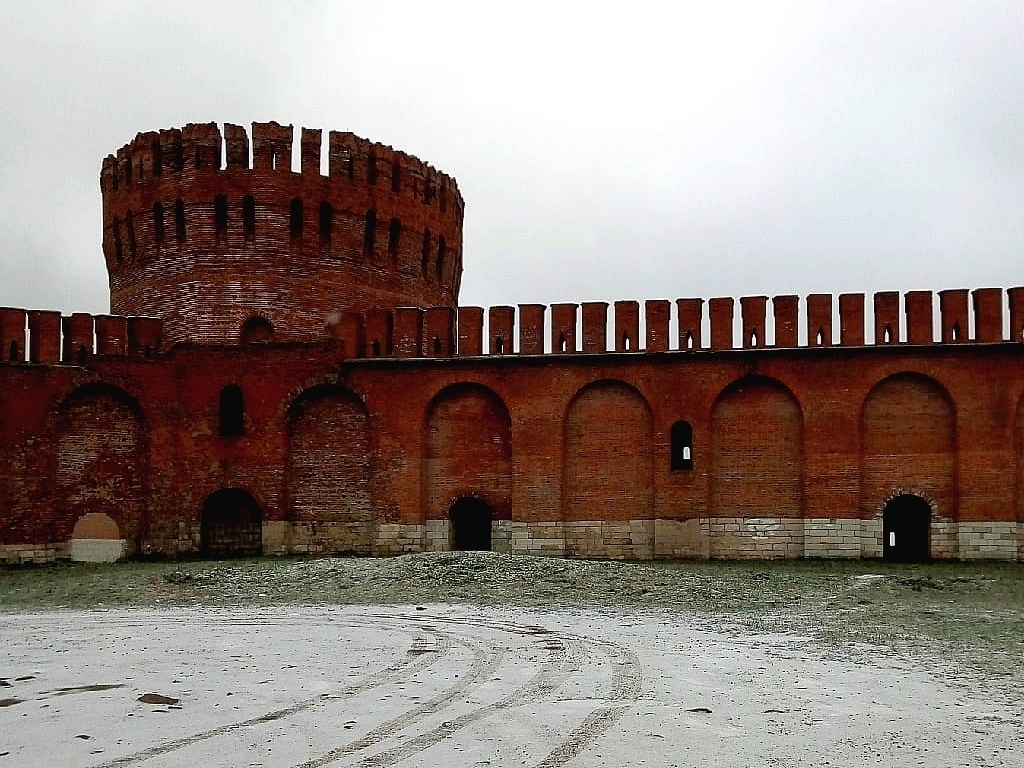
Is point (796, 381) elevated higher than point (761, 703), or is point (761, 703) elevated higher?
point (796, 381)

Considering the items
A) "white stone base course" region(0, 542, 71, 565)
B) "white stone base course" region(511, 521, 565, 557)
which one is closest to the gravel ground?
"white stone base course" region(0, 542, 71, 565)

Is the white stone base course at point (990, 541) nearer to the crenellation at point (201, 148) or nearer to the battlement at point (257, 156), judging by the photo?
the battlement at point (257, 156)

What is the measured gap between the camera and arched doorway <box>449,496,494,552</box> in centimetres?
1975

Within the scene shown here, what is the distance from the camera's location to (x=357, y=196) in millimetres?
22297

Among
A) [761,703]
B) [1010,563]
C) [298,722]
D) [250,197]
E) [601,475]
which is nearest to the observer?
[298,722]

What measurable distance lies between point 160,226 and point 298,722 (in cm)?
1736

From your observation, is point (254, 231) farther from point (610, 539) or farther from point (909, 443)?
point (909, 443)

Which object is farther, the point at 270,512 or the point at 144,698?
the point at 270,512

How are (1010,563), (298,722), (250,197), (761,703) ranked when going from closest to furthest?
(298,722) → (761,703) → (1010,563) → (250,197)

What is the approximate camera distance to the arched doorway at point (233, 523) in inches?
784

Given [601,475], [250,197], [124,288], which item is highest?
[250,197]

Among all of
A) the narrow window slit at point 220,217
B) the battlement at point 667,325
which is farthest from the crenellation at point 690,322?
the narrow window slit at point 220,217

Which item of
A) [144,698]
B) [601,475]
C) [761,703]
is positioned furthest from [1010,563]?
[144,698]

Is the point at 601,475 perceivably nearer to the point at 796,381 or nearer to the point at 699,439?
the point at 699,439
